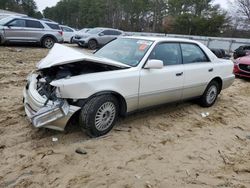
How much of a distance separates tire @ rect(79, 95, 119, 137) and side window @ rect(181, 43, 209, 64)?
187cm

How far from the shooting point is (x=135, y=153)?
11.7 feet

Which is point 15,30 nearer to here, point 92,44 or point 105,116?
point 92,44

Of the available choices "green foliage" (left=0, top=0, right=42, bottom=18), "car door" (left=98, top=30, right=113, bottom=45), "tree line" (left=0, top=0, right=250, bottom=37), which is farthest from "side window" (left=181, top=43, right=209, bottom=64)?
"green foliage" (left=0, top=0, right=42, bottom=18)

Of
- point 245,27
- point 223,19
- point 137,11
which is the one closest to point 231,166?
point 223,19

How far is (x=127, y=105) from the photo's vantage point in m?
4.11

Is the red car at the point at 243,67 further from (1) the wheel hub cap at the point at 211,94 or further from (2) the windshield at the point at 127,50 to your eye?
(2) the windshield at the point at 127,50

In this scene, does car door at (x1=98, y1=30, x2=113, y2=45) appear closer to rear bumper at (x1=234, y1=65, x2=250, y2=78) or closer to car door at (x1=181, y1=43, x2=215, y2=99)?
rear bumper at (x1=234, y1=65, x2=250, y2=78)

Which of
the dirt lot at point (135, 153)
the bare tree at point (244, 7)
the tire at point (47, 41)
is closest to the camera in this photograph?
the dirt lot at point (135, 153)

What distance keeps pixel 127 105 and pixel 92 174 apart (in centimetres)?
135

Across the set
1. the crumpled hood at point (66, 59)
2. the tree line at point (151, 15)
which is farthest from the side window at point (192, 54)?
the tree line at point (151, 15)

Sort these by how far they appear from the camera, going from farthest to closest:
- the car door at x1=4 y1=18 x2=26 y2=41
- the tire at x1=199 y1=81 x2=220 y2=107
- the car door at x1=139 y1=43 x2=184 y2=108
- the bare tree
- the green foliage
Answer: the green foliage, the bare tree, the car door at x1=4 y1=18 x2=26 y2=41, the tire at x1=199 y1=81 x2=220 y2=107, the car door at x1=139 y1=43 x2=184 y2=108

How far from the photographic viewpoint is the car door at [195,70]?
504 cm

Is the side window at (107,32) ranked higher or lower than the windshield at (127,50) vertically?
lower

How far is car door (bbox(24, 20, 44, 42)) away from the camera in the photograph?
1407 cm
